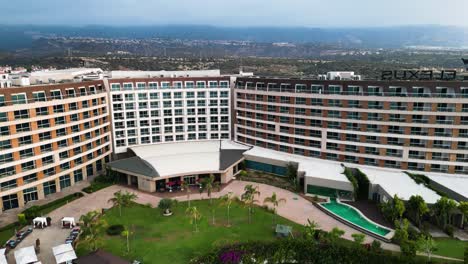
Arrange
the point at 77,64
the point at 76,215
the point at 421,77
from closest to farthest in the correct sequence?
the point at 76,215 → the point at 421,77 → the point at 77,64

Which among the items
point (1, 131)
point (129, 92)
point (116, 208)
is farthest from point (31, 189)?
point (129, 92)

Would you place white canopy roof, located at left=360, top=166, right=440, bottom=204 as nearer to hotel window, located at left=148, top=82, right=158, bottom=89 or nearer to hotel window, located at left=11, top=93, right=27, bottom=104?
hotel window, located at left=148, top=82, right=158, bottom=89

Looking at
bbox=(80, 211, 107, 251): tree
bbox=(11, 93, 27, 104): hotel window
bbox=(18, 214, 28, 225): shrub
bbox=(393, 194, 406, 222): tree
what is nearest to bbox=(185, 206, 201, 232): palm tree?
bbox=(80, 211, 107, 251): tree

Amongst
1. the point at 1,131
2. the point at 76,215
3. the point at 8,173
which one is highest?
the point at 1,131

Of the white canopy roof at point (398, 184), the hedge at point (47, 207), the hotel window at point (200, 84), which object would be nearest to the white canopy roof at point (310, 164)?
the white canopy roof at point (398, 184)

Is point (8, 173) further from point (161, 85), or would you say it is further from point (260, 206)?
point (260, 206)

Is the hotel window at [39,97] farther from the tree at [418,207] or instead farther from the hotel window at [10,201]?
the tree at [418,207]

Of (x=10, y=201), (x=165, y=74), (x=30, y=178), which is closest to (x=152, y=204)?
(x=30, y=178)
